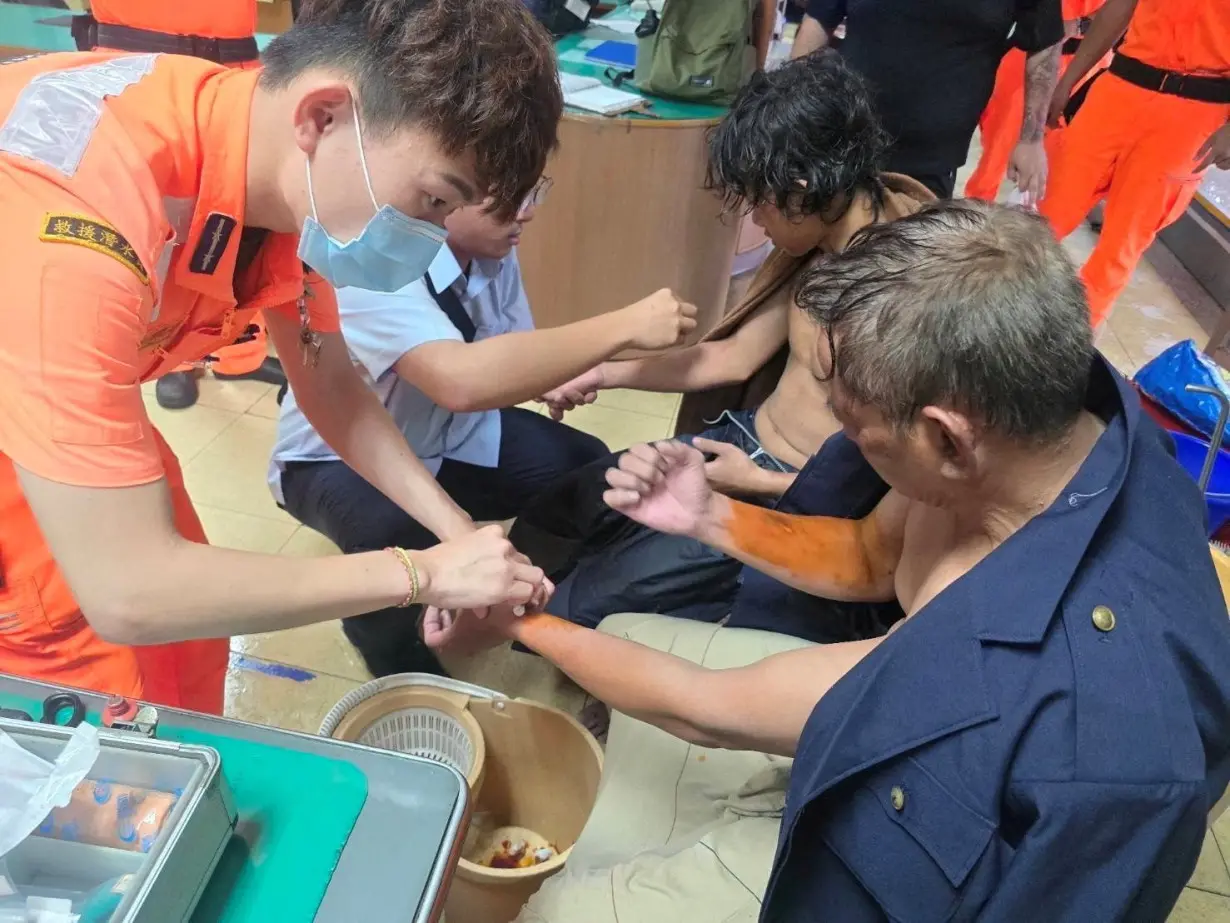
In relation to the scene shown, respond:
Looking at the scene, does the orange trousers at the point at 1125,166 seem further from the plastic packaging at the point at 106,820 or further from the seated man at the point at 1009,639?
the plastic packaging at the point at 106,820

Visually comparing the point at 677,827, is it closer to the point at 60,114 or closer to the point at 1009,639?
the point at 1009,639

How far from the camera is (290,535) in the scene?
243 cm

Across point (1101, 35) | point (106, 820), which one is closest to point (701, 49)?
point (1101, 35)

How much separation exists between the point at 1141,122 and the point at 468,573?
9.64 ft

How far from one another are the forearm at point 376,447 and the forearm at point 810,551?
46cm

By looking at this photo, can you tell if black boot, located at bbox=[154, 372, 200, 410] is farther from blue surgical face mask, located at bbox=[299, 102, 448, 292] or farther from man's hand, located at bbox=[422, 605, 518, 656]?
blue surgical face mask, located at bbox=[299, 102, 448, 292]

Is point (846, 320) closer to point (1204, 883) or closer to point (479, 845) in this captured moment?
point (479, 845)

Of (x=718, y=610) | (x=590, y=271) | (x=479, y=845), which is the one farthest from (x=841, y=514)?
(x=590, y=271)

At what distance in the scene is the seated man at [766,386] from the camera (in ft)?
5.25

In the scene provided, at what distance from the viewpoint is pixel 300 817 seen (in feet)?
2.58

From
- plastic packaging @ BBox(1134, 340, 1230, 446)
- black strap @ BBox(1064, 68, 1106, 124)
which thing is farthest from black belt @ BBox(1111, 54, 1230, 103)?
plastic packaging @ BBox(1134, 340, 1230, 446)

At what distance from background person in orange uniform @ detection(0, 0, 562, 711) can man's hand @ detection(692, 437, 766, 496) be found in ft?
2.35

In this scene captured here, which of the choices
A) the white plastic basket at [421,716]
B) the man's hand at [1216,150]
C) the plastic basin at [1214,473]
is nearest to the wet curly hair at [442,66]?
the white plastic basket at [421,716]

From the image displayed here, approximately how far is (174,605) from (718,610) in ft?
3.88
